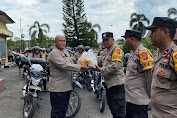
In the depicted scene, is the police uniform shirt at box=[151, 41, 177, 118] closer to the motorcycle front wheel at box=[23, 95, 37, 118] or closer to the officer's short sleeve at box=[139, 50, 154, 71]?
the officer's short sleeve at box=[139, 50, 154, 71]

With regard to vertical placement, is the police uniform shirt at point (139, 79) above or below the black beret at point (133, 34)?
below

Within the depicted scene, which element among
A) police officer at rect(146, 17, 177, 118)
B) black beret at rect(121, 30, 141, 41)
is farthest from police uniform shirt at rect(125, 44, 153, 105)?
police officer at rect(146, 17, 177, 118)

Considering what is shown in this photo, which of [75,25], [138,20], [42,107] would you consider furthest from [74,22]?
[42,107]

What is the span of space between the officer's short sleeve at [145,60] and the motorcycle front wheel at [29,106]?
2468 mm

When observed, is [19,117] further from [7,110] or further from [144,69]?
[144,69]

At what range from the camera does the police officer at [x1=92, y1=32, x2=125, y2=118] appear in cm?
263

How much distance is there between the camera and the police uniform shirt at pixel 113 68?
8.55ft

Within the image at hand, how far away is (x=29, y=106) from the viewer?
362cm

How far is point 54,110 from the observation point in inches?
107

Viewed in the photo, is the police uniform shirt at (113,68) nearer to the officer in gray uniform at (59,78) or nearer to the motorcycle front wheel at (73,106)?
the officer in gray uniform at (59,78)

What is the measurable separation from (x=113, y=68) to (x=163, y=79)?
1.17 metres

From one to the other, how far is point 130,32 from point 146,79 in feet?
2.48

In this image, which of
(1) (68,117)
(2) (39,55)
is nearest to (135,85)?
(1) (68,117)

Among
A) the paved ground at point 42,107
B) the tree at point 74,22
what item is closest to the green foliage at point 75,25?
the tree at point 74,22
